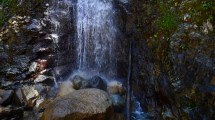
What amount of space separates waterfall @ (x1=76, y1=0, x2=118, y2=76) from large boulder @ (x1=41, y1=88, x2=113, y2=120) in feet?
7.47

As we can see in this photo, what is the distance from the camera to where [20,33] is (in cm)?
916

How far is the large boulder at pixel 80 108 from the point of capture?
20.9ft

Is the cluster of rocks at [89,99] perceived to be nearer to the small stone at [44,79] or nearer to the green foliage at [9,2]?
the small stone at [44,79]

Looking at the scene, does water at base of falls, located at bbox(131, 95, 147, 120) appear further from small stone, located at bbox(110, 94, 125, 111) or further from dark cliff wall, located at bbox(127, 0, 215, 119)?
small stone, located at bbox(110, 94, 125, 111)

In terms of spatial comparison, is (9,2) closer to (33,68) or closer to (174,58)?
(33,68)

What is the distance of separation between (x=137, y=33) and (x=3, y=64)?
4.64 metres

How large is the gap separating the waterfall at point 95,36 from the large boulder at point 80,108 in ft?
7.47

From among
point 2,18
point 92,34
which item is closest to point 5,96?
point 2,18

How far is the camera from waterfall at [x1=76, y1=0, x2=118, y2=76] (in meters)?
9.16

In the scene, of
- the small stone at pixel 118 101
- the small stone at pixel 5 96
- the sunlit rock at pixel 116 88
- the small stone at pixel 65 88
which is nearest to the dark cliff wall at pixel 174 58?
the sunlit rock at pixel 116 88

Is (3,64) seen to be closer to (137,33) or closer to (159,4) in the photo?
(137,33)

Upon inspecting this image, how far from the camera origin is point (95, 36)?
9.29 m

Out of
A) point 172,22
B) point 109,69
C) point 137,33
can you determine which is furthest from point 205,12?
point 109,69

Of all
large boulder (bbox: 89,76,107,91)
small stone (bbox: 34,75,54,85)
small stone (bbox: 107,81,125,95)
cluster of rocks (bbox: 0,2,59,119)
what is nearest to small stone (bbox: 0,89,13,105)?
cluster of rocks (bbox: 0,2,59,119)
